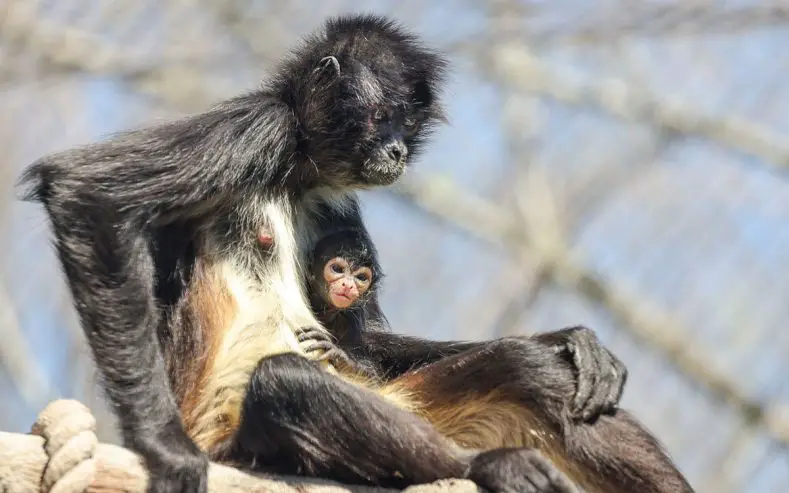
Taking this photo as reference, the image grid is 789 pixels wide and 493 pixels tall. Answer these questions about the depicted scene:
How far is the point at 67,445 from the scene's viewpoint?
388 centimetres

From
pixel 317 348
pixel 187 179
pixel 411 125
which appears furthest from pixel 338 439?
pixel 411 125

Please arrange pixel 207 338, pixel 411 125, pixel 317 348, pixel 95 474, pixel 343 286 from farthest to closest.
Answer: pixel 411 125 < pixel 343 286 < pixel 317 348 < pixel 207 338 < pixel 95 474

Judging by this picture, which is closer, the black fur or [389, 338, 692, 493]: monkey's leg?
Result: the black fur

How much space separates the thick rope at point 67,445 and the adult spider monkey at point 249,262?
440 mm

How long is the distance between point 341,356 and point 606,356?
128 cm

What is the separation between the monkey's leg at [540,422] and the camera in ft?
17.0

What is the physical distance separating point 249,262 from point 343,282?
19.5 inches

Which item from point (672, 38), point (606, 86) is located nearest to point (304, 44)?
point (672, 38)

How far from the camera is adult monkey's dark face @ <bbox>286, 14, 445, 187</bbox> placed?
6.08 metres

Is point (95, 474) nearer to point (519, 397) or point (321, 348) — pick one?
point (321, 348)

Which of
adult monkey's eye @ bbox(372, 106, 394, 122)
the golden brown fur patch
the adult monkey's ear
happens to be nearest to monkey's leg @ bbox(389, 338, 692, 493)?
the golden brown fur patch

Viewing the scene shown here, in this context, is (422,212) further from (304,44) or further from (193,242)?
(193,242)

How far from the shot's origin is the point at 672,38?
1312 centimetres

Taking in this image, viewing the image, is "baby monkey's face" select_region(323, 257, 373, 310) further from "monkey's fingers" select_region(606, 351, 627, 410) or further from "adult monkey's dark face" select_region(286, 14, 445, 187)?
"monkey's fingers" select_region(606, 351, 627, 410)
